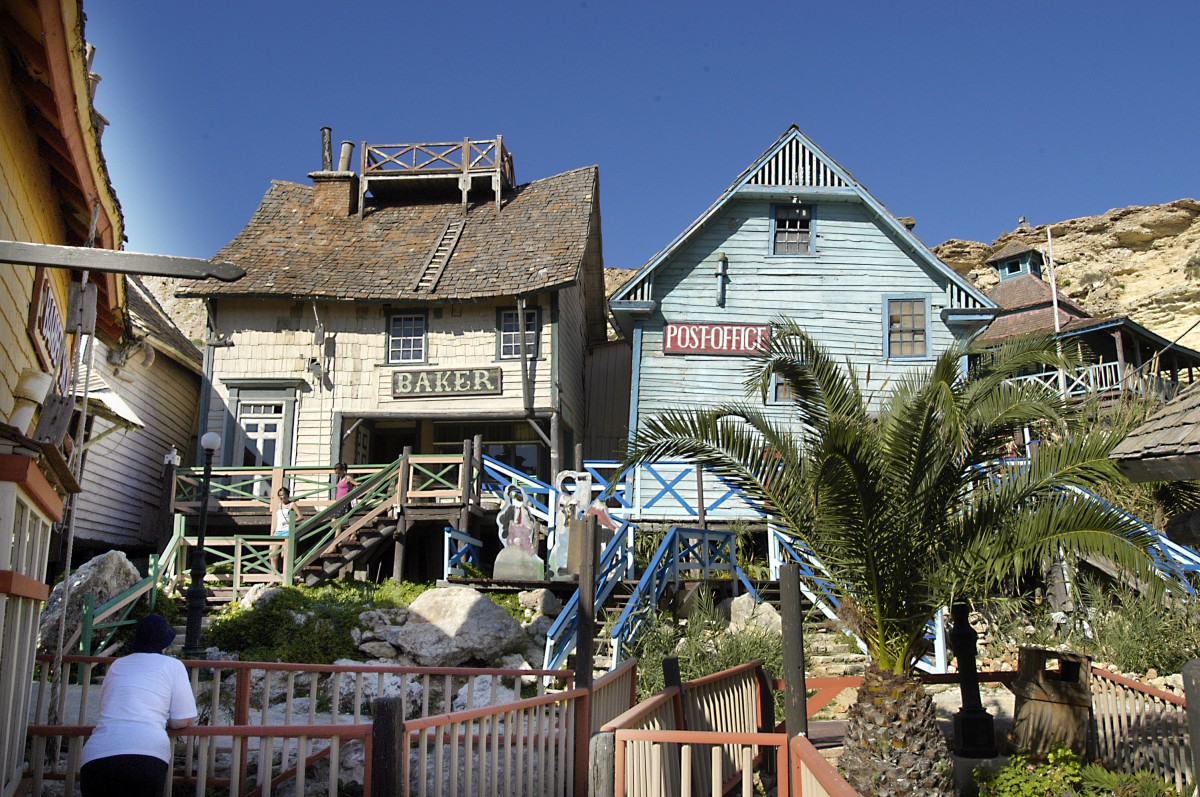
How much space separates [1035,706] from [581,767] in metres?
4.88

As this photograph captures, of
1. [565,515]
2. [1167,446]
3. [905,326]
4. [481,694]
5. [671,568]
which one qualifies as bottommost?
[481,694]

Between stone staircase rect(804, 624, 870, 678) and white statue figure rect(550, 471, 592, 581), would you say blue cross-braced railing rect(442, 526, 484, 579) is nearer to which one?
white statue figure rect(550, 471, 592, 581)

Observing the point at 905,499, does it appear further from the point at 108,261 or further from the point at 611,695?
the point at 108,261

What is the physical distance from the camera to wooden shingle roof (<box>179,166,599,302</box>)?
21.2m

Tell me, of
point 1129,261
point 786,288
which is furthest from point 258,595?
point 1129,261

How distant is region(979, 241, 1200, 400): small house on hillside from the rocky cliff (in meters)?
4.06

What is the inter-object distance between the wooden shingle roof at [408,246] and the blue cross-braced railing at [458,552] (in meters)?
5.13

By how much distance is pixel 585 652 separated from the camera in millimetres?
7613

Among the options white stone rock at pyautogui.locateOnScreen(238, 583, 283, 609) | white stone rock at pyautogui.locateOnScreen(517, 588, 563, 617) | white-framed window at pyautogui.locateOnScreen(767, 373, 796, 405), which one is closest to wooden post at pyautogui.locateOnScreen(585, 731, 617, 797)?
white stone rock at pyautogui.locateOnScreen(517, 588, 563, 617)

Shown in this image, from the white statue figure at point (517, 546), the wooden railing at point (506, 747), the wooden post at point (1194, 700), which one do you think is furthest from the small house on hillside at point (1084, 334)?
the wooden post at point (1194, 700)

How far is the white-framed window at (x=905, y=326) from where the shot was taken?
69.7 feet

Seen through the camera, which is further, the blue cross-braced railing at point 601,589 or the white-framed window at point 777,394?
the white-framed window at point 777,394

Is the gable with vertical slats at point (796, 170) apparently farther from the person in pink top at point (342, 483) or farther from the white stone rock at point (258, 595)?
the white stone rock at point (258, 595)

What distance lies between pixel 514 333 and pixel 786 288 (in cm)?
575
